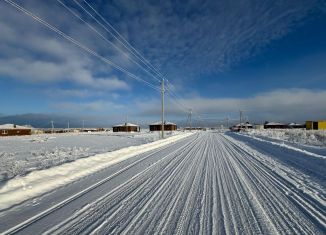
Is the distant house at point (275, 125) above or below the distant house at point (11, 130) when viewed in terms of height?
above

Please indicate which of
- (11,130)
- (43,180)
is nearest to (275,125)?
(11,130)

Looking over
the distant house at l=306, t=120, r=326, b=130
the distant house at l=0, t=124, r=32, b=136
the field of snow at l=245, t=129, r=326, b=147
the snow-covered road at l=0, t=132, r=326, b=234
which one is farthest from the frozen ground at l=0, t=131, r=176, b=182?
the distant house at l=306, t=120, r=326, b=130

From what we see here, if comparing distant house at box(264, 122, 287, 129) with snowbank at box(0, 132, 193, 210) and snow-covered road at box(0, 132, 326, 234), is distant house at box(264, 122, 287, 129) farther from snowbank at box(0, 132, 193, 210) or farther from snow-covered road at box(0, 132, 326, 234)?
snow-covered road at box(0, 132, 326, 234)

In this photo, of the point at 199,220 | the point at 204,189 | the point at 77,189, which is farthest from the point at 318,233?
the point at 77,189

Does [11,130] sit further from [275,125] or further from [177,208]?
[275,125]

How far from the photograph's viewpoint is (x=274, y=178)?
9172 millimetres

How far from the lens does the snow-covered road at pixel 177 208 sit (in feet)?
15.3

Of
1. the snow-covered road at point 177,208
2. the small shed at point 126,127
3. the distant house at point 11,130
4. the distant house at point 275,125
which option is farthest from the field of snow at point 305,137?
the distant house at point 275,125

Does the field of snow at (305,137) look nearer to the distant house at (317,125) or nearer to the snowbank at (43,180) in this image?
the snowbank at (43,180)

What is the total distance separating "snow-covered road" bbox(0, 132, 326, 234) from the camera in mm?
4664

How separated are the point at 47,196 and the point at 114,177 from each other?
9.54 ft

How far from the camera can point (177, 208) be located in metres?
5.73

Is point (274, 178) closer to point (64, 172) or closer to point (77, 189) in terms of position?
point (77, 189)

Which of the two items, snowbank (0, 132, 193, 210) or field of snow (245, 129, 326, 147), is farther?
field of snow (245, 129, 326, 147)
